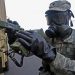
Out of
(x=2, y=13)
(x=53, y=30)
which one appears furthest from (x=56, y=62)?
(x=2, y=13)

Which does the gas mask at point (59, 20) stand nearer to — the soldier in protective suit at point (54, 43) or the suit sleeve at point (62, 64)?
the soldier in protective suit at point (54, 43)

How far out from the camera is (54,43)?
133 centimetres

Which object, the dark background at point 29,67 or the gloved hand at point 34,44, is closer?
the gloved hand at point 34,44

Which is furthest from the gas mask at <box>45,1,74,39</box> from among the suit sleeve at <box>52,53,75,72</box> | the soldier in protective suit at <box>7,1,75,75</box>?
the suit sleeve at <box>52,53,75,72</box>

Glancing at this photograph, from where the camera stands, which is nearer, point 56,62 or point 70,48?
point 56,62

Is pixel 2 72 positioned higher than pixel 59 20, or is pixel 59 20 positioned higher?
pixel 59 20

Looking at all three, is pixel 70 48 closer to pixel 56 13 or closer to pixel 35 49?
pixel 56 13

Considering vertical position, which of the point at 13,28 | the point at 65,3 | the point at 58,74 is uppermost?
the point at 65,3

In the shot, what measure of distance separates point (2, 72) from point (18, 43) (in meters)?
1.66

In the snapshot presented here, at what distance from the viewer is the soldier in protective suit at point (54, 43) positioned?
96 centimetres

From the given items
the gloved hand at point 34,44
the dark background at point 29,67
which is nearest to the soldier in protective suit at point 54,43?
the gloved hand at point 34,44

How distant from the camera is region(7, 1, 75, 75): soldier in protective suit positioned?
3.15 ft

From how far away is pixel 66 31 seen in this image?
124 centimetres

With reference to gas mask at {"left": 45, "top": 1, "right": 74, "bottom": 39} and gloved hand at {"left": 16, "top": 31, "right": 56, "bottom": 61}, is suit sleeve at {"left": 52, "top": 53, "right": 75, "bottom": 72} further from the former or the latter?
gas mask at {"left": 45, "top": 1, "right": 74, "bottom": 39}
